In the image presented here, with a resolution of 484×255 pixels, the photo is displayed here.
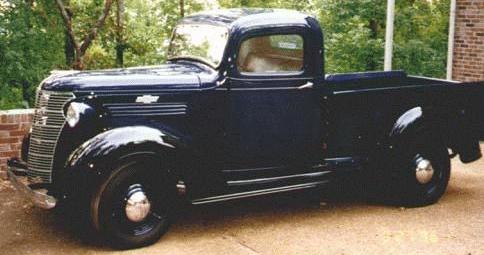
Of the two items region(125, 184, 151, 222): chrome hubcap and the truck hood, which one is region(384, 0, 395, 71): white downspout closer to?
the truck hood

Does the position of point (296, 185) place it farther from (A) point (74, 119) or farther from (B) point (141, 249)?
(A) point (74, 119)

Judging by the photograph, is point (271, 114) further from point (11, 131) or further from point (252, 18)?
point (11, 131)

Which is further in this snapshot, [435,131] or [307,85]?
[435,131]

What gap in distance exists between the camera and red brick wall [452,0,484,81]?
10.5 meters

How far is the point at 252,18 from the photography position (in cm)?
568

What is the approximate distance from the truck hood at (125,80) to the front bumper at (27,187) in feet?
2.84

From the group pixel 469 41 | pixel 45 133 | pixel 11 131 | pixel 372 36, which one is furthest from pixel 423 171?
pixel 372 36

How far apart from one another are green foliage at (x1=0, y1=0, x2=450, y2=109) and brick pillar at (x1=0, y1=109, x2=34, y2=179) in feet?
22.9

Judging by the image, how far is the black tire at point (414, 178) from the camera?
6391 millimetres

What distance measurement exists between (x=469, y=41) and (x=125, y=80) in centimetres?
781

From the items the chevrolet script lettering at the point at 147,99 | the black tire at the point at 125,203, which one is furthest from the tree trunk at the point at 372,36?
the black tire at the point at 125,203

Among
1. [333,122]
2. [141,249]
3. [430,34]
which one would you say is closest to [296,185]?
[333,122]

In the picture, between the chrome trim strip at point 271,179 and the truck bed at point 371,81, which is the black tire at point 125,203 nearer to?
the chrome trim strip at point 271,179

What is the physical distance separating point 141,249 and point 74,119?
1301 mm
